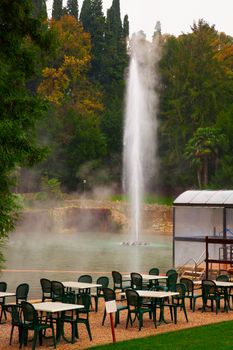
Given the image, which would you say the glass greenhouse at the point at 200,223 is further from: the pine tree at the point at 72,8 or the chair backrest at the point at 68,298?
the pine tree at the point at 72,8

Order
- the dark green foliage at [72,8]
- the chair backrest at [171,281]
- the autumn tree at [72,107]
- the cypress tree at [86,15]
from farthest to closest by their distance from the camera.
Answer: the dark green foliage at [72,8]
the cypress tree at [86,15]
the autumn tree at [72,107]
the chair backrest at [171,281]

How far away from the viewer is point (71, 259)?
38.6 m

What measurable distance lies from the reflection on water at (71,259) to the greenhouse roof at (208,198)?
3.87 meters

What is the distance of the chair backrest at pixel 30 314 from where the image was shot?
47.4 ft

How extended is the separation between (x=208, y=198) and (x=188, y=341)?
15.0 meters

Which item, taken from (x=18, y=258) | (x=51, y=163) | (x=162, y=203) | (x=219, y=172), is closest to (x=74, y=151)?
(x=51, y=163)

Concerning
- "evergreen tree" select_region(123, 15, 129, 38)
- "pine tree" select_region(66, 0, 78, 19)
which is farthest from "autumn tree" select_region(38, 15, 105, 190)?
"evergreen tree" select_region(123, 15, 129, 38)

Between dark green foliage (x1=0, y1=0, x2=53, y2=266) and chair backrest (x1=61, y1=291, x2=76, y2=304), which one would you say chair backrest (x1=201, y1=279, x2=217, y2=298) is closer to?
chair backrest (x1=61, y1=291, x2=76, y2=304)

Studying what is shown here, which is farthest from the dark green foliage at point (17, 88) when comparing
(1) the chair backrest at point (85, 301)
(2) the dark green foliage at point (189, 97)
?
(2) the dark green foliage at point (189, 97)

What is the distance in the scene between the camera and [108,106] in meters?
94.9

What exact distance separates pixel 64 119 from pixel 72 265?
2017 inches

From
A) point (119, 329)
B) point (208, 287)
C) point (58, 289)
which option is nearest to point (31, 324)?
point (119, 329)

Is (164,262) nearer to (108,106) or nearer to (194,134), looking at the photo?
(194,134)

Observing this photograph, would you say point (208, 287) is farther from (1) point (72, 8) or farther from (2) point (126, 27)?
(1) point (72, 8)
